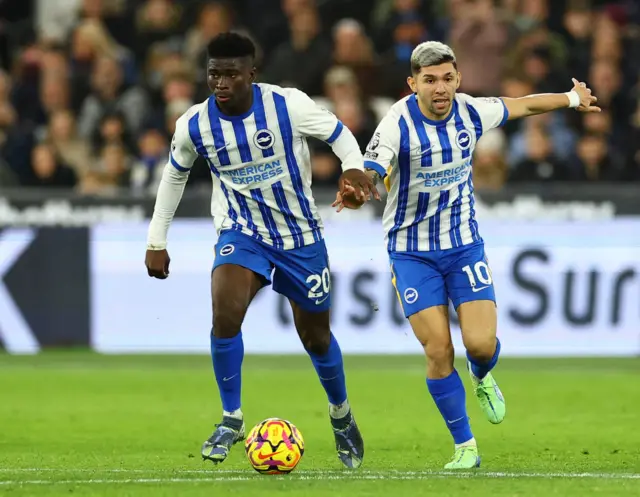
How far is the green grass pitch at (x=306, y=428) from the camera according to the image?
695 cm

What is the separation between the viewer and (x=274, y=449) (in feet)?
23.9

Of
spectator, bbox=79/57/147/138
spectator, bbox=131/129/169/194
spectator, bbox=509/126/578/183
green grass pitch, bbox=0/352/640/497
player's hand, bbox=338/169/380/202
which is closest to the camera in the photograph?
green grass pitch, bbox=0/352/640/497

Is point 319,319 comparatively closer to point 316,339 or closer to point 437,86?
point 316,339

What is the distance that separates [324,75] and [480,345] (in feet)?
27.2

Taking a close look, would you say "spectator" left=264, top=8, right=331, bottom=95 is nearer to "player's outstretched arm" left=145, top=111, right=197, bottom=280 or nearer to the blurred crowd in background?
the blurred crowd in background

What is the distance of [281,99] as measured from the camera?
25.6ft

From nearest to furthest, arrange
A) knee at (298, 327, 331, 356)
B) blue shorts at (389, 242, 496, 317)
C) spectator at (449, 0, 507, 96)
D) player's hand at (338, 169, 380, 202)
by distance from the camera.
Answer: player's hand at (338, 169, 380, 202)
blue shorts at (389, 242, 496, 317)
knee at (298, 327, 331, 356)
spectator at (449, 0, 507, 96)

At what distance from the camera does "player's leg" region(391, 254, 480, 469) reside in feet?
25.0

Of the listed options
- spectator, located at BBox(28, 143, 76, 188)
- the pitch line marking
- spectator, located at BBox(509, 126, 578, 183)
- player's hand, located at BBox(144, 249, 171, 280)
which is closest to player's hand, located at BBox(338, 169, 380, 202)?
player's hand, located at BBox(144, 249, 171, 280)

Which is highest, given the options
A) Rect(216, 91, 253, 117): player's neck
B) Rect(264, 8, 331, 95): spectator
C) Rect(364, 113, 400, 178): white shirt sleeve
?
Rect(264, 8, 331, 95): spectator

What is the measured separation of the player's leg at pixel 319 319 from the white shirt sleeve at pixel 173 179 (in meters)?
0.64

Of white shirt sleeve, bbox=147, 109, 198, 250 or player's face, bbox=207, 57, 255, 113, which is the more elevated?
player's face, bbox=207, 57, 255, 113

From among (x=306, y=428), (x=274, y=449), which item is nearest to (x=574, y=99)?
(x=274, y=449)

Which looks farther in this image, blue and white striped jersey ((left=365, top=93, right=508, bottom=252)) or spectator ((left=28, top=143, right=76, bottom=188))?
spectator ((left=28, top=143, right=76, bottom=188))
